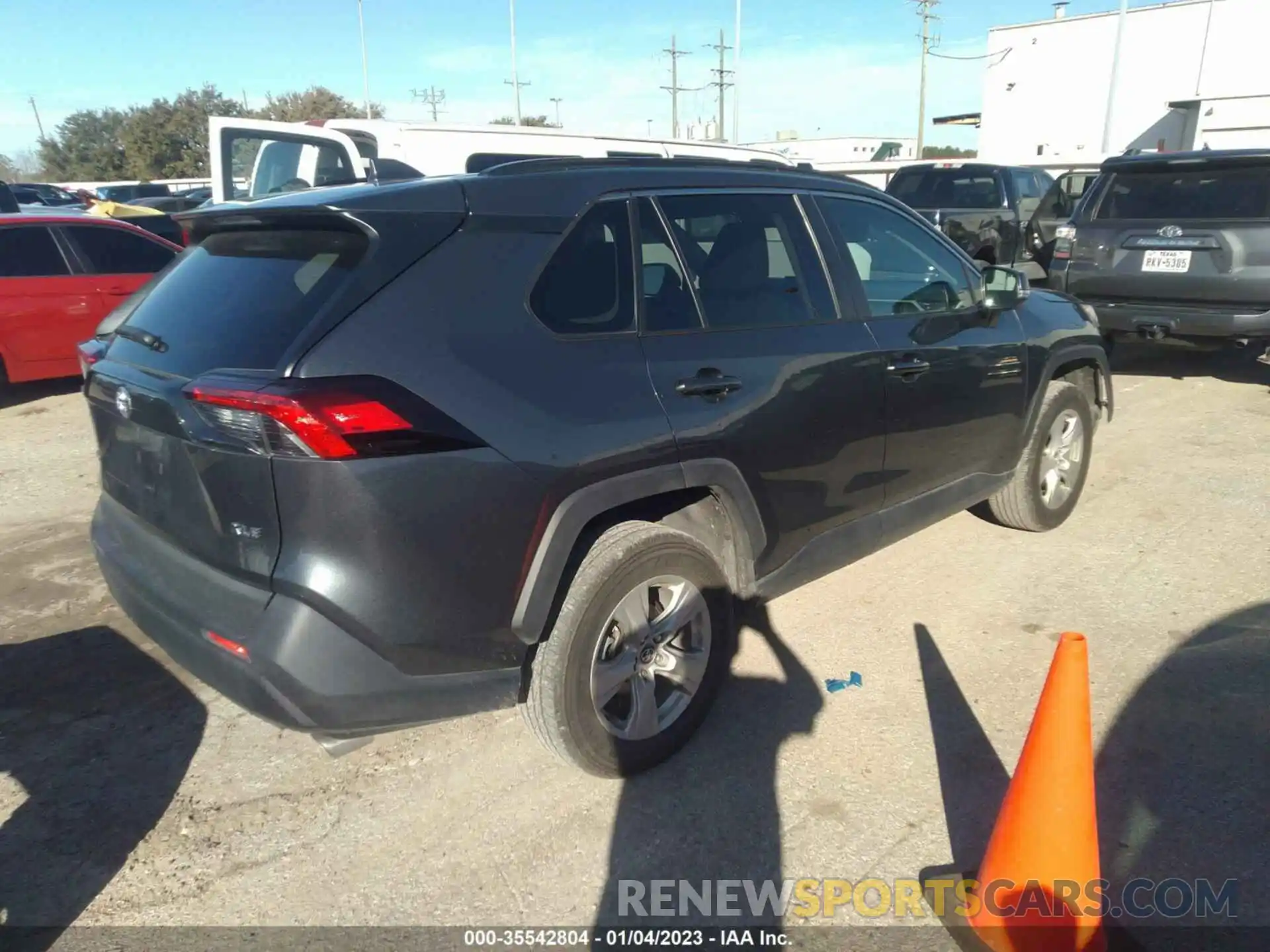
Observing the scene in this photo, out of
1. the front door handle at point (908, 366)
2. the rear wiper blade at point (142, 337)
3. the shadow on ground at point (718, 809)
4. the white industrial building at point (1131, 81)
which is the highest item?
the white industrial building at point (1131, 81)

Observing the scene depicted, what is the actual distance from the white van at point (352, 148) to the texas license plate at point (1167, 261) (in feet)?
13.0

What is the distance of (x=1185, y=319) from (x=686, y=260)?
19.8 feet

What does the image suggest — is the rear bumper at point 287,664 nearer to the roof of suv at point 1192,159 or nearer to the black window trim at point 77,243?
the black window trim at point 77,243

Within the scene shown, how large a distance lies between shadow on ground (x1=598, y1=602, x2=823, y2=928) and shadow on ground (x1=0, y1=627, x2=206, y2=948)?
1.45 meters

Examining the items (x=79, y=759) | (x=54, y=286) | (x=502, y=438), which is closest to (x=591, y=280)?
(x=502, y=438)

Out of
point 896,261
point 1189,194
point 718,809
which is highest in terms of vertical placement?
→ point 1189,194

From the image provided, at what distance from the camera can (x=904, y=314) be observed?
3.78 m

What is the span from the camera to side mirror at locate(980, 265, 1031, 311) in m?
4.16

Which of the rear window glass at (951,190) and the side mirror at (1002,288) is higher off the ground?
the rear window glass at (951,190)

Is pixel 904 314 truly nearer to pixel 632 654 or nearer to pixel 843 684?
pixel 843 684

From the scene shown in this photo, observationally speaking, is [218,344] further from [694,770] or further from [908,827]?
[908,827]

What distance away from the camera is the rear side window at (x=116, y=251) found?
8.44 m

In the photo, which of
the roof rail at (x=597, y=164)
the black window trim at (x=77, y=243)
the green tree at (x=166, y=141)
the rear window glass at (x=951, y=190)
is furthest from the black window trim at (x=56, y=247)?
the green tree at (x=166, y=141)

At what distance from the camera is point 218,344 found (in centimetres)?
247
